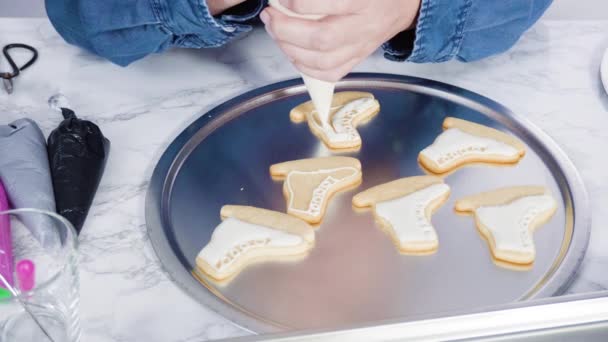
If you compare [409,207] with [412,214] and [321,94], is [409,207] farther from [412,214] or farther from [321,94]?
[321,94]

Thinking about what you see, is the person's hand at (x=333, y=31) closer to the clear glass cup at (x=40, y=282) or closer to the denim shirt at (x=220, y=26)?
the denim shirt at (x=220, y=26)

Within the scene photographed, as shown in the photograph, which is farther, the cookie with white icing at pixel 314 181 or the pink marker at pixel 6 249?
the cookie with white icing at pixel 314 181

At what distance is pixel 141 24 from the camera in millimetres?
908

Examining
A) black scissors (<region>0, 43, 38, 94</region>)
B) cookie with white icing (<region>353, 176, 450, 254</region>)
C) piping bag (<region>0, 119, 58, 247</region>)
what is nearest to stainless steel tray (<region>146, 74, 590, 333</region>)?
cookie with white icing (<region>353, 176, 450, 254</region>)

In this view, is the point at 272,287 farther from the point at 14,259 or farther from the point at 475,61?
the point at 475,61

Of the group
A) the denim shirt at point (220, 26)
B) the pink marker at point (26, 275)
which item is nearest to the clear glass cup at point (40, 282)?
the pink marker at point (26, 275)

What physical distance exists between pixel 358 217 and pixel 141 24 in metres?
0.41

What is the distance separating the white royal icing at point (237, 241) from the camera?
0.69 metres

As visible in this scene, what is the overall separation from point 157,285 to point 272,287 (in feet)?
0.39

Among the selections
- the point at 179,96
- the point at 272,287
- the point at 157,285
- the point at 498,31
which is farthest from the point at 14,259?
the point at 498,31

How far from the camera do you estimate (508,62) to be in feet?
3.29

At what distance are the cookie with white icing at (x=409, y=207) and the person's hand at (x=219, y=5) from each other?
1.08ft

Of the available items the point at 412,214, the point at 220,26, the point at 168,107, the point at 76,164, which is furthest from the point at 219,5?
the point at 412,214

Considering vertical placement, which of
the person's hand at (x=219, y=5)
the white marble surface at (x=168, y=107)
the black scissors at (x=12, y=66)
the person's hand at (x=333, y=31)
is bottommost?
the black scissors at (x=12, y=66)
